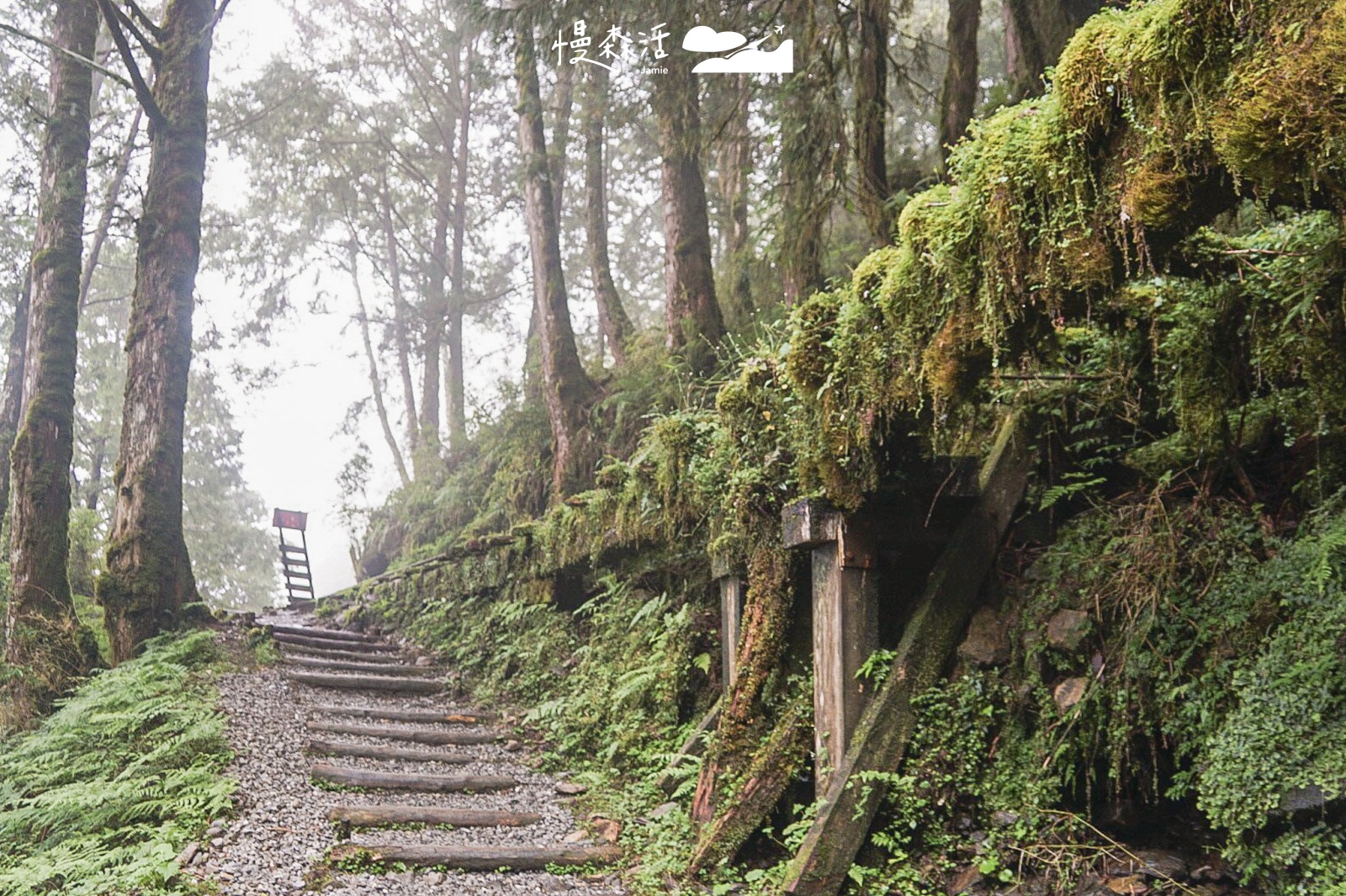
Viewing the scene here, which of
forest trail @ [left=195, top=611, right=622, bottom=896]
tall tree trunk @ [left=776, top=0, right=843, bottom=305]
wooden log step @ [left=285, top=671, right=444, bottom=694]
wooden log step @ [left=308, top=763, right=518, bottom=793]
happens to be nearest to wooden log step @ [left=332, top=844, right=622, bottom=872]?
forest trail @ [left=195, top=611, right=622, bottom=896]

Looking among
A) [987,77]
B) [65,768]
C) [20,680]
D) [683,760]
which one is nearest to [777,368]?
[683,760]

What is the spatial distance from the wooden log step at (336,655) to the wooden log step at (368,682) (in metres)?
1.32

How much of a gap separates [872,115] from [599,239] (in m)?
7.93

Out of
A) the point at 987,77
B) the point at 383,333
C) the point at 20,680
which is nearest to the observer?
the point at 20,680

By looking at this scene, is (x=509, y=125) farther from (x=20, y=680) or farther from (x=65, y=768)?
(x=65, y=768)

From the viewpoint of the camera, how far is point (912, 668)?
4805 millimetres

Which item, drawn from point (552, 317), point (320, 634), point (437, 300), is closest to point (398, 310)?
point (437, 300)

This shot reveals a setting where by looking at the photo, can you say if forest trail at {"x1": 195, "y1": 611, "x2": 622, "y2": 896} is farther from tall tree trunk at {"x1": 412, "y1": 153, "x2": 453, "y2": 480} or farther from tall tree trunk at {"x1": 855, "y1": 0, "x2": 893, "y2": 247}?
tall tree trunk at {"x1": 412, "y1": 153, "x2": 453, "y2": 480}

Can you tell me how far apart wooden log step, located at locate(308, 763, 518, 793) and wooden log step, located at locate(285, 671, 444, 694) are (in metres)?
3.14

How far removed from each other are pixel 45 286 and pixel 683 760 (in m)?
10.1

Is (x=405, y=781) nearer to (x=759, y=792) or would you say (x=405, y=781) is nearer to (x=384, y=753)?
(x=384, y=753)

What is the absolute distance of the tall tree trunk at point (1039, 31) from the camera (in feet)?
24.7

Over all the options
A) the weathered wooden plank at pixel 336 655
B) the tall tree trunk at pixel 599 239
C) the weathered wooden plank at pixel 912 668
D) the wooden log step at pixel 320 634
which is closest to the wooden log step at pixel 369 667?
the weathered wooden plank at pixel 336 655

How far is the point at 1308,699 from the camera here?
129 inches
